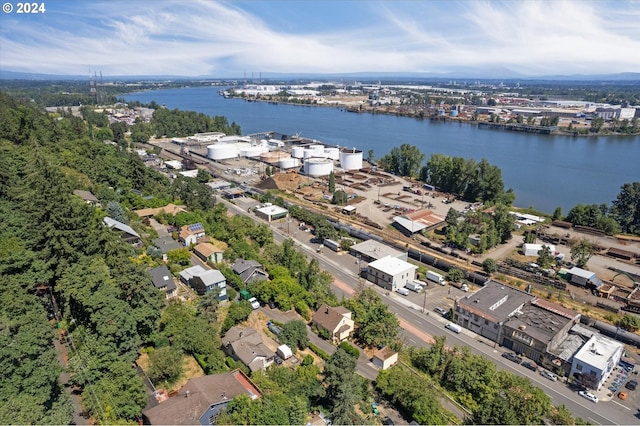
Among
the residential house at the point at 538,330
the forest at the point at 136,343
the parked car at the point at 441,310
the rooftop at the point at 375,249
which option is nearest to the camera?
the forest at the point at 136,343

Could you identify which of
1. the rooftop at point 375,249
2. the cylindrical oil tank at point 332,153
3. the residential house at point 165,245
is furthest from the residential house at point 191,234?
the cylindrical oil tank at point 332,153

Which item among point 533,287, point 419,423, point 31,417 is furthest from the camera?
point 533,287

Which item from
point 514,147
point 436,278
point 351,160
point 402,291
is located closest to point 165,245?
point 402,291

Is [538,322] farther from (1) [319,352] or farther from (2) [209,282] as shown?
(2) [209,282]

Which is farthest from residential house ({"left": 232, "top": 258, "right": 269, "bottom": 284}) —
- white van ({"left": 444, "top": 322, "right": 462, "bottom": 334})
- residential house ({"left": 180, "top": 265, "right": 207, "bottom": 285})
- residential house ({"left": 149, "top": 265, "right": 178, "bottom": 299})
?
white van ({"left": 444, "top": 322, "right": 462, "bottom": 334})

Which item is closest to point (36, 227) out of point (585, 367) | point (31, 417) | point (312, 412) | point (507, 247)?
point (31, 417)

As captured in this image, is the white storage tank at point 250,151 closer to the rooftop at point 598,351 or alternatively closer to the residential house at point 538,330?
the residential house at point 538,330

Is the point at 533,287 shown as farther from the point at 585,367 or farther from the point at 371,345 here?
the point at 371,345
